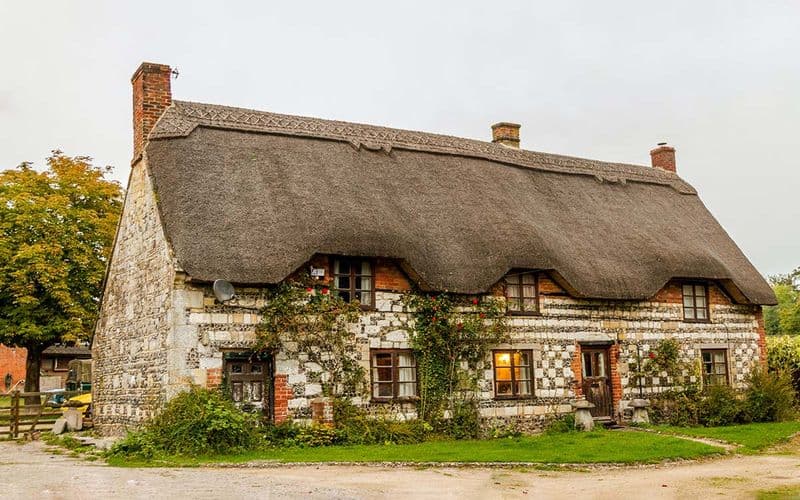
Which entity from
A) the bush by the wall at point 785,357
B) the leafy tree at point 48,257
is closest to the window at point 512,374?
the bush by the wall at point 785,357

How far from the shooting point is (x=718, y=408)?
23141 millimetres

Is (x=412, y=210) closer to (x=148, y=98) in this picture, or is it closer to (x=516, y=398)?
(x=516, y=398)

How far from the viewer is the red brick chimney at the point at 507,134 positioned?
27.3 meters

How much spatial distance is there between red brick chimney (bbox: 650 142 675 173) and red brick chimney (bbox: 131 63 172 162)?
1663cm

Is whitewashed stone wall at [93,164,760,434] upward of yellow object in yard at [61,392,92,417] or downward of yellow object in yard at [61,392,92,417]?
upward

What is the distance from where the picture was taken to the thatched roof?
17906mm

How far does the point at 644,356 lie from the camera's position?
75.6ft

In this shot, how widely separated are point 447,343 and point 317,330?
3129mm

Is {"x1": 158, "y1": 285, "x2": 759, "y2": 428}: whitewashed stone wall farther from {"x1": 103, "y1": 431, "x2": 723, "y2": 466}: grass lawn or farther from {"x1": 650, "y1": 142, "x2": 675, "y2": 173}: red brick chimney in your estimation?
{"x1": 650, "y1": 142, "x2": 675, "y2": 173}: red brick chimney

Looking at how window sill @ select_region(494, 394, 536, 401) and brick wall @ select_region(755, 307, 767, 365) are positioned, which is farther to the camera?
brick wall @ select_region(755, 307, 767, 365)

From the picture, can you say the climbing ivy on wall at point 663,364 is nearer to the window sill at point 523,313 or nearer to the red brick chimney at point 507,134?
the window sill at point 523,313

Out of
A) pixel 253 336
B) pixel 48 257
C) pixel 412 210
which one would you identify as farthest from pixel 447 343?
pixel 48 257

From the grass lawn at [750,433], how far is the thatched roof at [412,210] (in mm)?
3439

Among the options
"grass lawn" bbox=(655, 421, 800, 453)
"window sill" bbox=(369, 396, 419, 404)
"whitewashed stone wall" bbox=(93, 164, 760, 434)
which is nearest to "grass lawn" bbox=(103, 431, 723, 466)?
"window sill" bbox=(369, 396, 419, 404)
